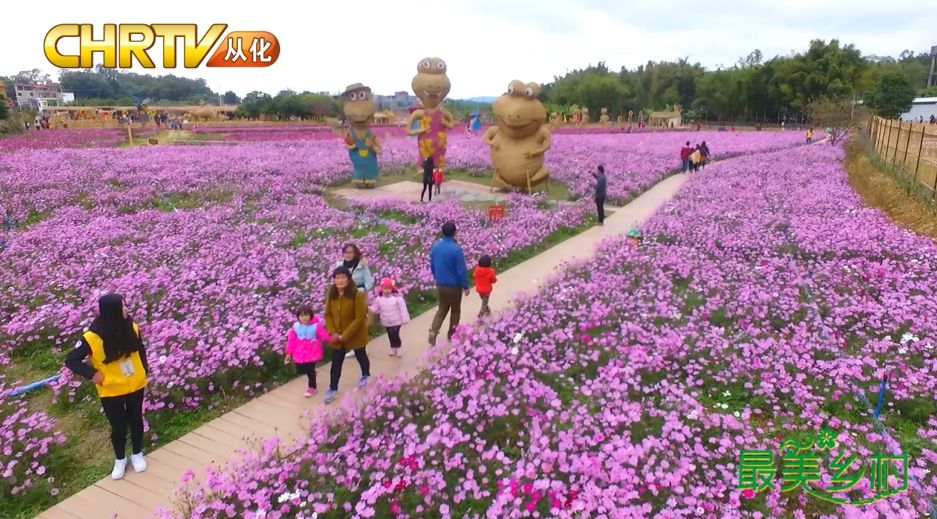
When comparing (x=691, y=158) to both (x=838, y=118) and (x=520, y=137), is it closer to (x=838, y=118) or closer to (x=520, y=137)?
(x=520, y=137)

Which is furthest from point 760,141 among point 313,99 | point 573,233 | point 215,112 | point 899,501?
point 215,112

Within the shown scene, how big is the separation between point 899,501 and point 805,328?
3.30 metres

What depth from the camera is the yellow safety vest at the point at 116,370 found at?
4.45m

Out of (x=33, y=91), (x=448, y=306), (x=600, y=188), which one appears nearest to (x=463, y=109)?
(x=600, y=188)

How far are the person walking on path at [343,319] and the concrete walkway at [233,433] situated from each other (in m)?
0.38

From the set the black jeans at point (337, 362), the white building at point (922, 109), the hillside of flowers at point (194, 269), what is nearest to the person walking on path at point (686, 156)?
the hillside of flowers at point (194, 269)

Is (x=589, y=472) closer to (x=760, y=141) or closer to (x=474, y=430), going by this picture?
(x=474, y=430)

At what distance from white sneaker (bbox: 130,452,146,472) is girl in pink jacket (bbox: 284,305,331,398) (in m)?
1.63

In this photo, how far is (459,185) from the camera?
755 inches

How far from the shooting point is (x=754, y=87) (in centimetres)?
6431

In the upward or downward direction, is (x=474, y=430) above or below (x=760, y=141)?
below

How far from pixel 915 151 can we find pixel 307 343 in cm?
1983

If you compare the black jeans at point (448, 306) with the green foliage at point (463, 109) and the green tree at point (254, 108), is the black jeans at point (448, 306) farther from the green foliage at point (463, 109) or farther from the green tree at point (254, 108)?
the green tree at point (254, 108)

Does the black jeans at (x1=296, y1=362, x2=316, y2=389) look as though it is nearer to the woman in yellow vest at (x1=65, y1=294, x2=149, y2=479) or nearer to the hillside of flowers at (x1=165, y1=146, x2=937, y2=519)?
the hillside of flowers at (x1=165, y1=146, x2=937, y2=519)
